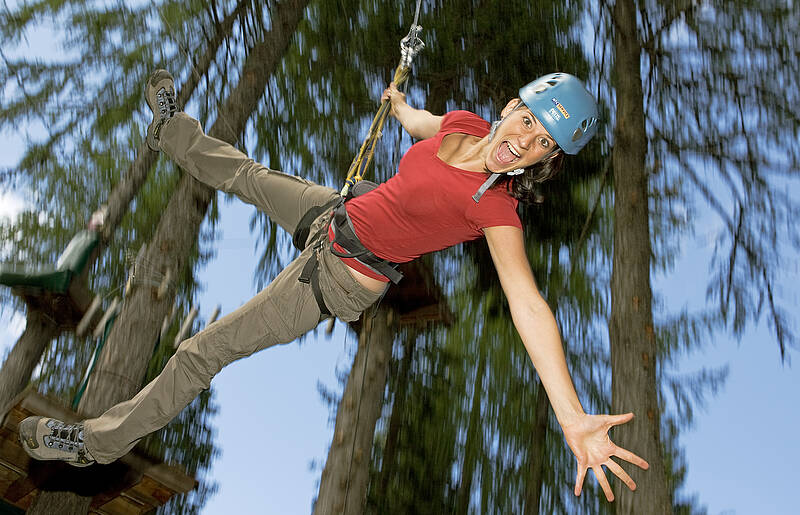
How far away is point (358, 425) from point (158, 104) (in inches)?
129

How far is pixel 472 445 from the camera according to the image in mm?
10211

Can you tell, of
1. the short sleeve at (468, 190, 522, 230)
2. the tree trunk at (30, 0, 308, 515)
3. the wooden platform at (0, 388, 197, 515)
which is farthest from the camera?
the tree trunk at (30, 0, 308, 515)

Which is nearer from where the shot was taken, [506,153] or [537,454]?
[506,153]

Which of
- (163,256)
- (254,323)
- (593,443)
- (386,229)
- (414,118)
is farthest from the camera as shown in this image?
(163,256)

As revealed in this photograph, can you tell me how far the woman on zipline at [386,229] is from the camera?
2254 mm

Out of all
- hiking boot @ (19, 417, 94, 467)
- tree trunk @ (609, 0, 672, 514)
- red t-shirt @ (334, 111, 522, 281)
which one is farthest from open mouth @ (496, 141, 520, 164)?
hiking boot @ (19, 417, 94, 467)

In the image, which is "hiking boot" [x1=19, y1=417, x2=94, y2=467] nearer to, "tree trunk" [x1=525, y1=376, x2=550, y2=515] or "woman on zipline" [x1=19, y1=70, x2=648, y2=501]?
"woman on zipline" [x1=19, y1=70, x2=648, y2=501]

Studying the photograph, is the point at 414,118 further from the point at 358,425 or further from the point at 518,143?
the point at 358,425

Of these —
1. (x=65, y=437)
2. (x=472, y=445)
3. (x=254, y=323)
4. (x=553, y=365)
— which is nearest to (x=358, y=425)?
(x=65, y=437)

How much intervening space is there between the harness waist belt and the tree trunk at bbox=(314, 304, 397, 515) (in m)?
2.90

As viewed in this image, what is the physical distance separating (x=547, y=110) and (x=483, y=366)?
7.82m

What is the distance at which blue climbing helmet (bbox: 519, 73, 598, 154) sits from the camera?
8.20ft

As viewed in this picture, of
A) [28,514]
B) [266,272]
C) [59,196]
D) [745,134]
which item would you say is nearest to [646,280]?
[745,134]

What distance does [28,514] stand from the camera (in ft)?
13.3
